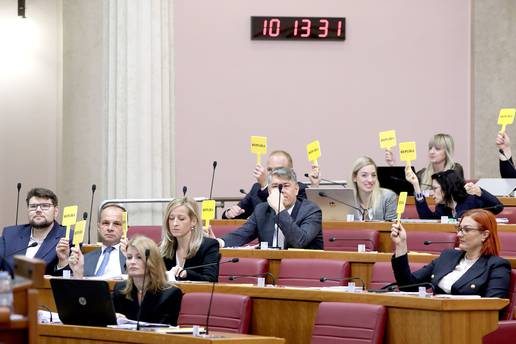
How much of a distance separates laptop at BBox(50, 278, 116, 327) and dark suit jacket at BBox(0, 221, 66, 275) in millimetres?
2015

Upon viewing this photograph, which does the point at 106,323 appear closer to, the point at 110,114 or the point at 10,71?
the point at 110,114

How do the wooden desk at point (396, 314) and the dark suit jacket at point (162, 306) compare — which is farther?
the dark suit jacket at point (162, 306)

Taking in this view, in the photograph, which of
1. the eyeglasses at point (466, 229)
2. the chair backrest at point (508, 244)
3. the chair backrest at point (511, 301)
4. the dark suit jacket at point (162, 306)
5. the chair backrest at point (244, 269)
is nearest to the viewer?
the dark suit jacket at point (162, 306)

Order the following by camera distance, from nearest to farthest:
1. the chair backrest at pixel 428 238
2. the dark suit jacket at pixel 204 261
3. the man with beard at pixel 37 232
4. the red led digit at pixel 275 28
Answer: the dark suit jacket at pixel 204 261 → the chair backrest at pixel 428 238 → the man with beard at pixel 37 232 → the red led digit at pixel 275 28

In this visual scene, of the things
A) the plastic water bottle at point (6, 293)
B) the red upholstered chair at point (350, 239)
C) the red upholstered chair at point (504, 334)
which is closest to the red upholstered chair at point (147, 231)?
the red upholstered chair at point (350, 239)

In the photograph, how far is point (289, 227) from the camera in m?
→ 8.21

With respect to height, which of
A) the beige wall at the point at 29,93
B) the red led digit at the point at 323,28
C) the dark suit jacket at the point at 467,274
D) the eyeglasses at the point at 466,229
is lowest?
the dark suit jacket at the point at 467,274

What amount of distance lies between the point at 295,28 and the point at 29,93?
2.75 m

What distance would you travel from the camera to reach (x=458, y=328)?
235 inches

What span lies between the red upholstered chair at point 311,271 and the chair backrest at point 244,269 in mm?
161

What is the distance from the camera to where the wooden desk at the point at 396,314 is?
19.6 ft

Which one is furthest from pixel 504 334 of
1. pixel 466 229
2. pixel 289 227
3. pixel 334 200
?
pixel 334 200

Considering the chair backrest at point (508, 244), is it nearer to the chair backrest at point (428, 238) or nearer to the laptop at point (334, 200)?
the chair backrest at point (428, 238)

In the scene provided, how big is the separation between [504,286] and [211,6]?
23.1ft
